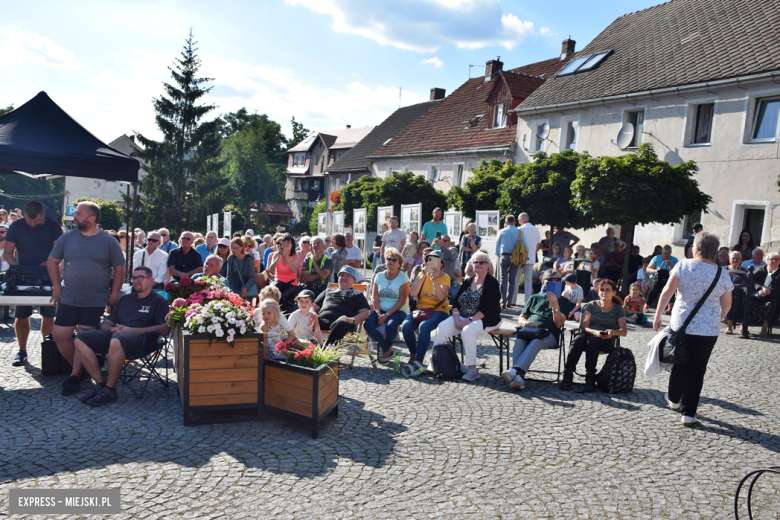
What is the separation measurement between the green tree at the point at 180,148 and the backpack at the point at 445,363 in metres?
37.5

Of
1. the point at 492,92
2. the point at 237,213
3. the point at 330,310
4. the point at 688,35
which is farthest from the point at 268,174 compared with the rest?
the point at 330,310

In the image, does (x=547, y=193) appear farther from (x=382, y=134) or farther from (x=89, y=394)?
(x=382, y=134)

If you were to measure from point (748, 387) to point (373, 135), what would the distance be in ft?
141

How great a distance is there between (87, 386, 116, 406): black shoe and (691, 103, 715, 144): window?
750 inches

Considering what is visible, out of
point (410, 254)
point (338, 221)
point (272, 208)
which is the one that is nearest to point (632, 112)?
point (338, 221)

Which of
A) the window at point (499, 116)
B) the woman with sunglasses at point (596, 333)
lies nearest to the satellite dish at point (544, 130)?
the window at point (499, 116)

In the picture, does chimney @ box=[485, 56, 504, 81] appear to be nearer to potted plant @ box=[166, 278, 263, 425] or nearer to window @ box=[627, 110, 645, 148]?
window @ box=[627, 110, 645, 148]

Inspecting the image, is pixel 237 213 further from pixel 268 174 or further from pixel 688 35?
pixel 688 35

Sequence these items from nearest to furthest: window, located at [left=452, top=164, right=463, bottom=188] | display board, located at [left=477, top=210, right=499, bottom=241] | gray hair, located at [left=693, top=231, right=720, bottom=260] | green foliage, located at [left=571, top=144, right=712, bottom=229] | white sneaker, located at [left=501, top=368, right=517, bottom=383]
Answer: gray hair, located at [left=693, top=231, right=720, bottom=260]
white sneaker, located at [left=501, top=368, right=517, bottom=383]
green foliage, located at [left=571, top=144, right=712, bottom=229]
display board, located at [left=477, top=210, right=499, bottom=241]
window, located at [left=452, top=164, right=463, bottom=188]

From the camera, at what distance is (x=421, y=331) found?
26.3 feet

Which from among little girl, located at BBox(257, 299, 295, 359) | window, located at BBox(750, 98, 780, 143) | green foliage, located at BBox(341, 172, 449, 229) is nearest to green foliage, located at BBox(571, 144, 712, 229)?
window, located at BBox(750, 98, 780, 143)

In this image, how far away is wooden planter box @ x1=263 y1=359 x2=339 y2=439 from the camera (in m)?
5.41

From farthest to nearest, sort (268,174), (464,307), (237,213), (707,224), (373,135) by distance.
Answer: (268,174), (237,213), (373,135), (707,224), (464,307)

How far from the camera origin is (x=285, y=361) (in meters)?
5.79
